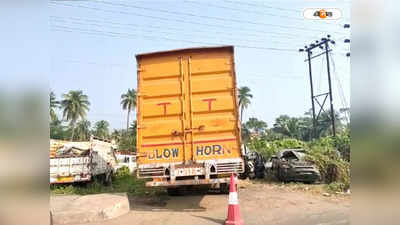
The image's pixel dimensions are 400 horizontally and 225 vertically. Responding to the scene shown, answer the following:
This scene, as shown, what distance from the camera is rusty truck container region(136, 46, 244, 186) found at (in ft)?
18.9

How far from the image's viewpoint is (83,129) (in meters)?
51.0

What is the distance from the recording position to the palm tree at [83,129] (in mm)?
49250

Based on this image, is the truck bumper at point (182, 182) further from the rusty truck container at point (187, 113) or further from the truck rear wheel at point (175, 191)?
the truck rear wheel at point (175, 191)

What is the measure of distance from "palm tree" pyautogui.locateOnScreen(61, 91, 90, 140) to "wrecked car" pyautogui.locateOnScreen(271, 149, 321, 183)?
41.1 metres

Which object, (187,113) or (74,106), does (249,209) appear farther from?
(74,106)

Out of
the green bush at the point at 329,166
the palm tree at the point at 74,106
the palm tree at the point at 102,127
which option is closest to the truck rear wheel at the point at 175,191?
the green bush at the point at 329,166

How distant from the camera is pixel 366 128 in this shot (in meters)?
1.93

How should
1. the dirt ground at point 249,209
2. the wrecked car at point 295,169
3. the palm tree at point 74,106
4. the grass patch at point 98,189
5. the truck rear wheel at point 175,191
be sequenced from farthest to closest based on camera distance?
the palm tree at point 74,106, the wrecked car at point 295,169, the grass patch at point 98,189, the truck rear wheel at point 175,191, the dirt ground at point 249,209

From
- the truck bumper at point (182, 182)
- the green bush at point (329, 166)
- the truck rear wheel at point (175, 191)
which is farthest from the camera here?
the green bush at point (329, 166)

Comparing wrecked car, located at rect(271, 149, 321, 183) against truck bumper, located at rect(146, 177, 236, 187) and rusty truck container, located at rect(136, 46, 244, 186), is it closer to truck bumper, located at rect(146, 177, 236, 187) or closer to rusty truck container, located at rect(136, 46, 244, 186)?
rusty truck container, located at rect(136, 46, 244, 186)

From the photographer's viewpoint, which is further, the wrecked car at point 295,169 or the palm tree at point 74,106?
the palm tree at point 74,106

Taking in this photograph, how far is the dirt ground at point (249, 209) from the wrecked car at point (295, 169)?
116cm

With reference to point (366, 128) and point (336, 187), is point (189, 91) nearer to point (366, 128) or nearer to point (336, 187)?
point (366, 128)

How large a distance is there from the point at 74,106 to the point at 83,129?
748cm
